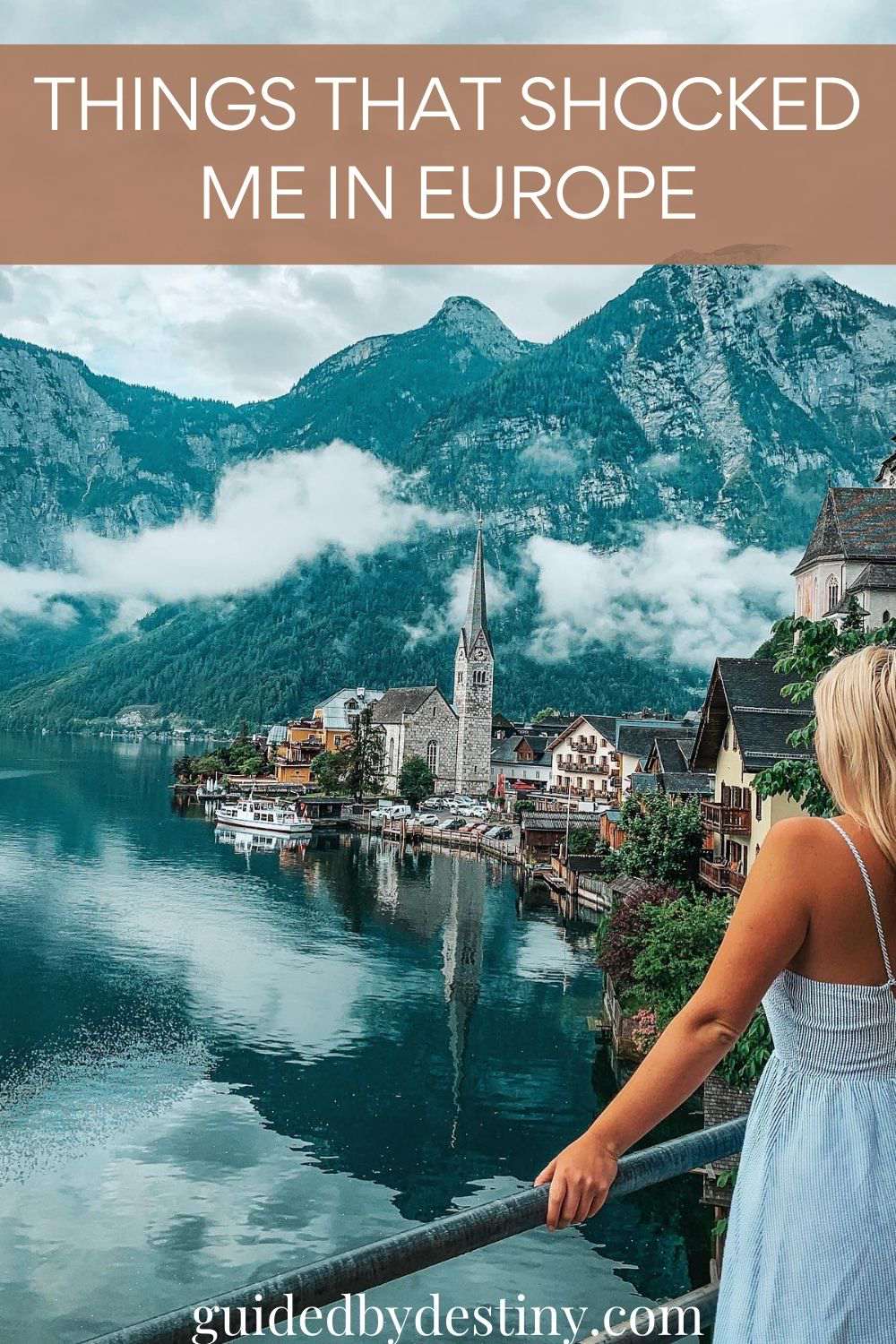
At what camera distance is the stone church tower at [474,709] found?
113 metres

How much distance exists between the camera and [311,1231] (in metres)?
18.5

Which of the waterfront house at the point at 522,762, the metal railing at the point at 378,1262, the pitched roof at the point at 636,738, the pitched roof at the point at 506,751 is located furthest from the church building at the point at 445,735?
the metal railing at the point at 378,1262

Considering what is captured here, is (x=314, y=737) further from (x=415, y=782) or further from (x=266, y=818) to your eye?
(x=266, y=818)

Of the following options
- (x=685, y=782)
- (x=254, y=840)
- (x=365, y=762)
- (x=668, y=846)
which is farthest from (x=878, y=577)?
(x=365, y=762)

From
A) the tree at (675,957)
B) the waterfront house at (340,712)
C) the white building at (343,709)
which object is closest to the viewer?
the tree at (675,957)

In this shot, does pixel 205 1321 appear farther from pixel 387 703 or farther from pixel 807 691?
pixel 387 703

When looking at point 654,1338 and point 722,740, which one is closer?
point 654,1338

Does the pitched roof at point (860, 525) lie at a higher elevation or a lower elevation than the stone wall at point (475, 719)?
higher

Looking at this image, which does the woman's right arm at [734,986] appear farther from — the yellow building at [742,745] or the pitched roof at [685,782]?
the pitched roof at [685,782]

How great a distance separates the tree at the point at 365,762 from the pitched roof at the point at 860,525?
218 feet

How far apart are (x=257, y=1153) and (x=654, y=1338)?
70.4ft

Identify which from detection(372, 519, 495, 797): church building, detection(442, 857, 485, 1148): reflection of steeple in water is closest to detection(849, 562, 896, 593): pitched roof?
detection(442, 857, 485, 1148): reflection of steeple in water

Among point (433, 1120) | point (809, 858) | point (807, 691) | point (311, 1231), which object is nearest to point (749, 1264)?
point (809, 858)

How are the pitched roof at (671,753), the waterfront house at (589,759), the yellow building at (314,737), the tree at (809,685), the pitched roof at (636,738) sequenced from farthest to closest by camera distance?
1. the yellow building at (314,737)
2. the waterfront house at (589,759)
3. the pitched roof at (636,738)
4. the pitched roof at (671,753)
5. the tree at (809,685)
